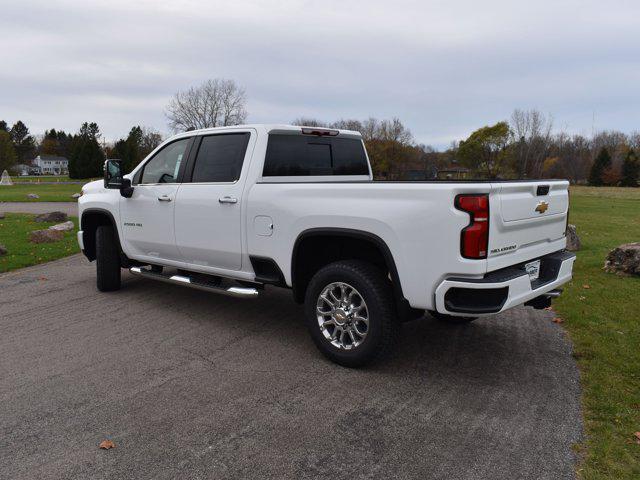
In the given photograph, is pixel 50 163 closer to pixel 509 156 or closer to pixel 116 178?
pixel 509 156

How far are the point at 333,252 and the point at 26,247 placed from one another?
8500 millimetres

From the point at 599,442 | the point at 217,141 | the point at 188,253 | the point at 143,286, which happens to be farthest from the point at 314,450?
the point at 143,286

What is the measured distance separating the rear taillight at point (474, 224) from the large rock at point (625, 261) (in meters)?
5.42

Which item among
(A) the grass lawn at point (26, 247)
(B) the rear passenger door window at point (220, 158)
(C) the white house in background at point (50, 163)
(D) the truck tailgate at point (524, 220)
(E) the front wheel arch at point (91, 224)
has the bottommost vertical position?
(A) the grass lawn at point (26, 247)

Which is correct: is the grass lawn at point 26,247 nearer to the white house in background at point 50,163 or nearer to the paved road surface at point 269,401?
the paved road surface at point 269,401

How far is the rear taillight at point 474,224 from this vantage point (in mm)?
3328

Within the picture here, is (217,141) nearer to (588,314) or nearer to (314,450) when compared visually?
(314,450)

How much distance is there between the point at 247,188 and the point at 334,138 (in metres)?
1.35

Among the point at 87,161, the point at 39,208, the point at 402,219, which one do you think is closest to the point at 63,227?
the point at 39,208

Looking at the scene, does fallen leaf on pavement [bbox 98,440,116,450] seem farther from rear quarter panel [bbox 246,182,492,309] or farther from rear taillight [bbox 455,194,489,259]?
rear taillight [bbox 455,194,489,259]

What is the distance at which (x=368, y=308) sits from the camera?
3896 mm

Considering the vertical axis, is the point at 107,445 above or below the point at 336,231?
below

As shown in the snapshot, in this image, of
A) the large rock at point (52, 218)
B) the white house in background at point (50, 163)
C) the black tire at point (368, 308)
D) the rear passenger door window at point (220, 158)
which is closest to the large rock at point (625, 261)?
the black tire at point (368, 308)

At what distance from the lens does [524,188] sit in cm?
373
